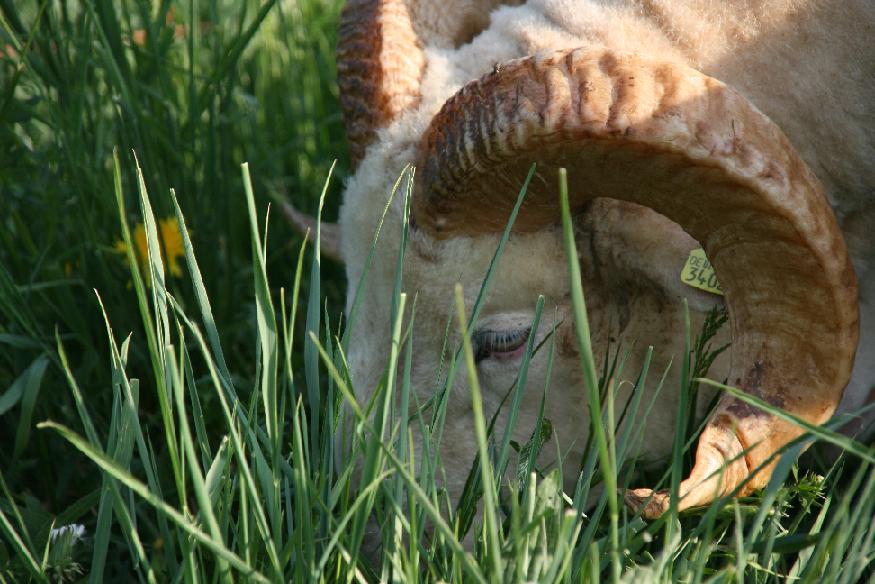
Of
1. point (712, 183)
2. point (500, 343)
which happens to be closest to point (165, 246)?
point (500, 343)

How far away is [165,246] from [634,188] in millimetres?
1558

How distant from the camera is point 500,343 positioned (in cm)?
239

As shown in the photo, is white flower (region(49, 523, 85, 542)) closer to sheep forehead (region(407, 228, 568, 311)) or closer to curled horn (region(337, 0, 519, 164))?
sheep forehead (region(407, 228, 568, 311))

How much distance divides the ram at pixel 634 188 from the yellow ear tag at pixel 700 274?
43 mm

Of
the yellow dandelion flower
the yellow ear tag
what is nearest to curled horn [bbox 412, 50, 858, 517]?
the yellow ear tag

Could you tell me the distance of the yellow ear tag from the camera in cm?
220

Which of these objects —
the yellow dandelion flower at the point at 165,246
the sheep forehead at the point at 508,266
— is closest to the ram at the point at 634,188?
the sheep forehead at the point at 508,266

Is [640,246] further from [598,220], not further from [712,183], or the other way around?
[712,183]

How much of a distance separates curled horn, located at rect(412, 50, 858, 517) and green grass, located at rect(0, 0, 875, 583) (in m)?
0.12

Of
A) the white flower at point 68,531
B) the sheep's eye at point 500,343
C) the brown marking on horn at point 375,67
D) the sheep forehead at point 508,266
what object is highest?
the brown marking on horn at point 375,67

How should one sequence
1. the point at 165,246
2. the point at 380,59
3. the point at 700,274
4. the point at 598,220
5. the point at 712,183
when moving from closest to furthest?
the point at 712,183
the point at 700,274
the point at 598,220
the point at 380,59
the point at 165,246

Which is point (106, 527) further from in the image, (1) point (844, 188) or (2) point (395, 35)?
(1) point (844, 188)

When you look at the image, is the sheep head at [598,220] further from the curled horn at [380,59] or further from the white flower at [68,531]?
the white flower at [68,531]

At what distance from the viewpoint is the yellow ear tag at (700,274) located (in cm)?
220
